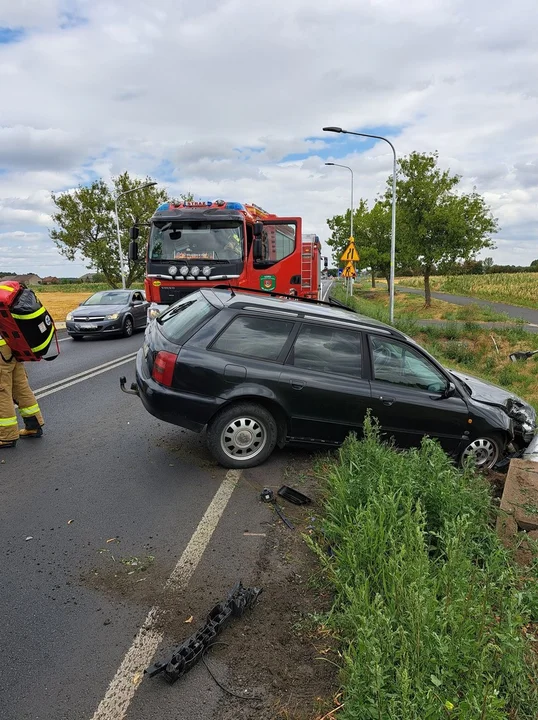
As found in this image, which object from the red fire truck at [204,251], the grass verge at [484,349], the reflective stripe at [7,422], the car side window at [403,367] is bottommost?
the grass verge at [484,349]

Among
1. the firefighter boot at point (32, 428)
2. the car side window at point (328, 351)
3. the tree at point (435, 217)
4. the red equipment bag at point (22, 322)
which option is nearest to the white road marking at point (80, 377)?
the firefighter boot at point (32, 428)

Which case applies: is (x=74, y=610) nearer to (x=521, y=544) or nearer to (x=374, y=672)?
(x=374, y=672)

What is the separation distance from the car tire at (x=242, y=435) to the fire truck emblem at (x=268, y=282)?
7.00 meters

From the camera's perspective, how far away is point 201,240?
10953 millimetres

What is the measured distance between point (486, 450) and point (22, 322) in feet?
16.9

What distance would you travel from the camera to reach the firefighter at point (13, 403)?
17.3 ft

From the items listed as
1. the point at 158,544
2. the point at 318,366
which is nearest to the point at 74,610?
the point at 158,544

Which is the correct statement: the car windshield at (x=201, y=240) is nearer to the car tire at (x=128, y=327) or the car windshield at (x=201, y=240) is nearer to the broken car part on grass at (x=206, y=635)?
the car tire at (x=128, y=327)

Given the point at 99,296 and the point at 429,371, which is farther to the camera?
the point at 99,296

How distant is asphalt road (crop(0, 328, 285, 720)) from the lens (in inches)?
91.0

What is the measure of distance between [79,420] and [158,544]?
3.35m

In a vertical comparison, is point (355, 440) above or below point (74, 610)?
above

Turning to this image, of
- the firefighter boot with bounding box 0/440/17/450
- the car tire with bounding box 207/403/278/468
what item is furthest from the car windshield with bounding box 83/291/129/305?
the car tire with bounding box 207/403/278/468

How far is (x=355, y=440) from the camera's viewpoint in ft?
15.1
